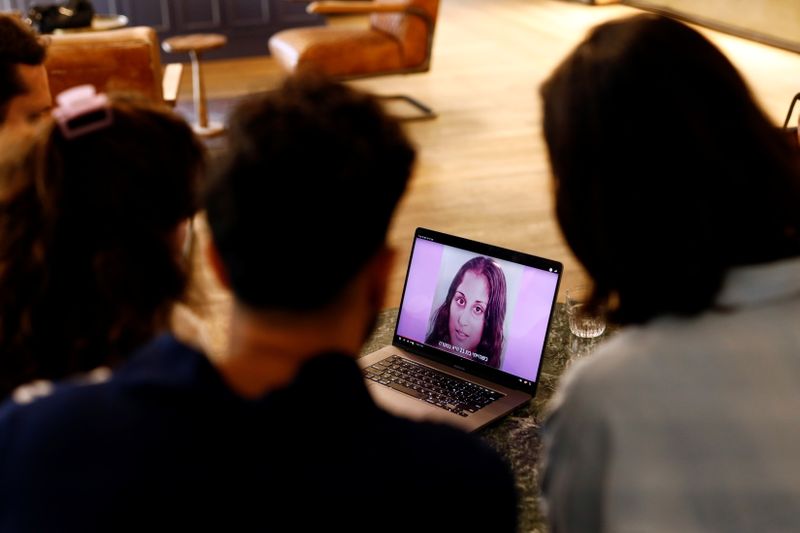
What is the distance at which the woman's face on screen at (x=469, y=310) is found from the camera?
5.16ft

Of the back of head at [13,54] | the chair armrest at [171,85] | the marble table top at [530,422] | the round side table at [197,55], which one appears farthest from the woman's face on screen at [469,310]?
the round side table at [197,55]

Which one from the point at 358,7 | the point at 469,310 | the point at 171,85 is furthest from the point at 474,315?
the point at 358,7

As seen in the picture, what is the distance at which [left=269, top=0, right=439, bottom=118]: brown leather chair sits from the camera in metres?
5.13

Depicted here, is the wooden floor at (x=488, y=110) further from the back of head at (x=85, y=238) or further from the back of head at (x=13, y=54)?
the back of head at (x=13, y=54)

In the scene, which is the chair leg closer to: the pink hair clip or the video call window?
the video call window

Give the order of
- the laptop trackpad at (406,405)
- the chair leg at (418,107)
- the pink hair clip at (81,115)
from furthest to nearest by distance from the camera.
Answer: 1. the chair leg at (418,107)
2. the laptop trackpad at (406,405)
3. the pink hair clip at (81,115)

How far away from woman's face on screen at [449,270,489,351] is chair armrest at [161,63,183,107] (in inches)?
106

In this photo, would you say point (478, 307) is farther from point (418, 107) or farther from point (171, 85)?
point (418, 107)

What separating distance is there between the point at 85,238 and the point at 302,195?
0.39 meters

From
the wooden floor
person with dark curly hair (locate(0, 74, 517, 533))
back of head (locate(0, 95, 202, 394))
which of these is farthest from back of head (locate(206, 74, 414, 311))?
back of head (locate(0, 95, 202, 394))

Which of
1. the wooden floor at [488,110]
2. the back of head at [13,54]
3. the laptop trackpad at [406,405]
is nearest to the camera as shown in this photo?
the laptop trackpad at [406,405]

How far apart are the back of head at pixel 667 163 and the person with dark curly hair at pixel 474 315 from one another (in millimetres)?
629

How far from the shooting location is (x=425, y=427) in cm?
75

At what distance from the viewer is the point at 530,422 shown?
4.69 feet
